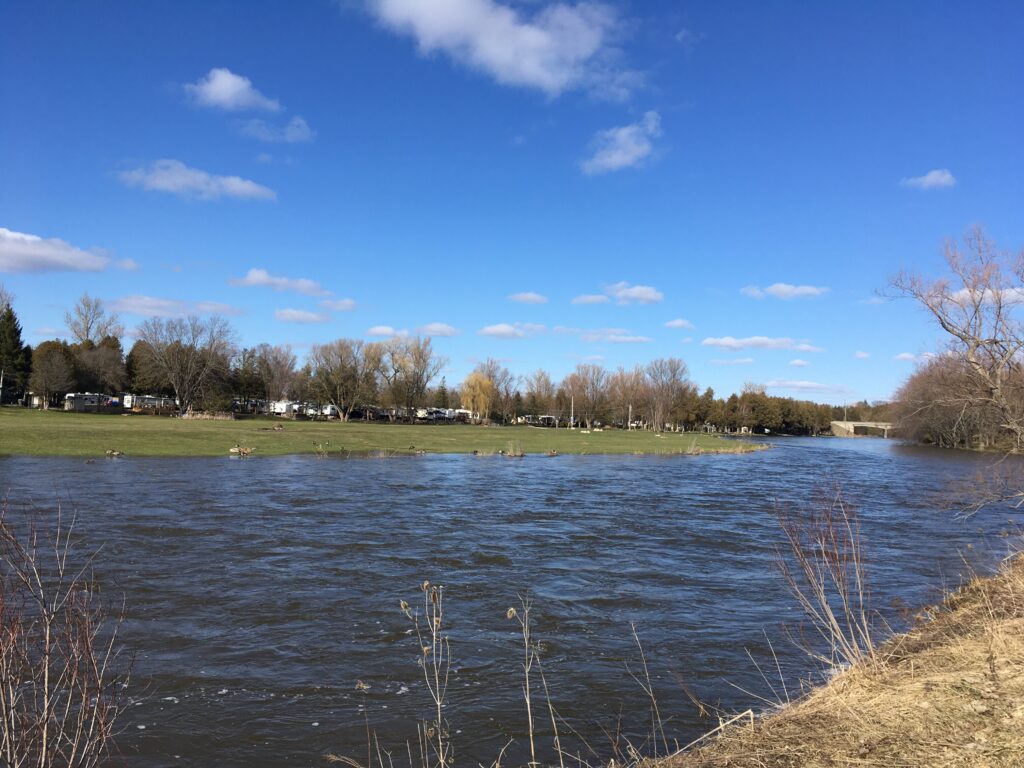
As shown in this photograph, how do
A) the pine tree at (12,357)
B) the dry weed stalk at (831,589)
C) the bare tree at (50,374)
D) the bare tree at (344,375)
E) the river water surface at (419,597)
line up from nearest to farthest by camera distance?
the river water surface at (419,597), the dry weed stalk at (831,589), the bare tree at (50,374), the pine tree at (12,357), the bare tree at (344,375)

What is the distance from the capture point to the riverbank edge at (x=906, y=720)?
4.52 meters

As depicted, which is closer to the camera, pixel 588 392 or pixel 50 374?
pixel 50 374

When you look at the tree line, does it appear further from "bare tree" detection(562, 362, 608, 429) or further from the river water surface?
the river water surface

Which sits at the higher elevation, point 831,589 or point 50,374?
point 50,374

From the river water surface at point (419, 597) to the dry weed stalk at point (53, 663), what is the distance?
0.43 metres

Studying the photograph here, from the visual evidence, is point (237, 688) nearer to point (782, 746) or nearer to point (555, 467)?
point (782, 746)

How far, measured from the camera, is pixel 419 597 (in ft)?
39.0

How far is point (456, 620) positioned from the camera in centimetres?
1079

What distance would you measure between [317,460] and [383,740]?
34047mm

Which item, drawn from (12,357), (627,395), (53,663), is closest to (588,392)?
(627,395)

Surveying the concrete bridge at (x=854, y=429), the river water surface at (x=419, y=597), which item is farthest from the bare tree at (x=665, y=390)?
the river water surface at (x=419, y=597)

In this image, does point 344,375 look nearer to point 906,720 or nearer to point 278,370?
point 278,370

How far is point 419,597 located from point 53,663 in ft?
17.7

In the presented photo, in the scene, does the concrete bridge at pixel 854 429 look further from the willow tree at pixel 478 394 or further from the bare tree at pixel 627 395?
the willow tree at pixel 478 394
